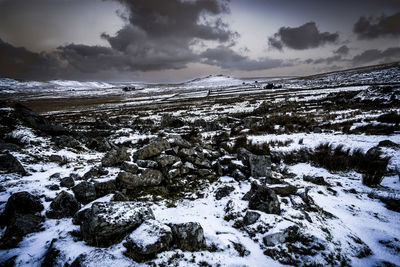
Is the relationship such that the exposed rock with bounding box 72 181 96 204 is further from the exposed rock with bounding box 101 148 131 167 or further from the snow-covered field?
the exposed rock with bounding box 101 148 131 167

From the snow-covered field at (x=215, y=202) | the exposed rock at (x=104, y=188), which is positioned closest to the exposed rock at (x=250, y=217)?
the snow-covered field at (x=215, y=202)

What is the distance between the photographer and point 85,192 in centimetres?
641

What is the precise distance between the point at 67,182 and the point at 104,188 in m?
1.61

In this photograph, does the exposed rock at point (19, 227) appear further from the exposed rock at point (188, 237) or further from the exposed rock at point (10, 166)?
the exposed rock at point (188, 237)

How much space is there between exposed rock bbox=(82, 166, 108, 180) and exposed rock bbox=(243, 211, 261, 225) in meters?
6.25

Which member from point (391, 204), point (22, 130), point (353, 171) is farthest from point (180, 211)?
point (22, 130)

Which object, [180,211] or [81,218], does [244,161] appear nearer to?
[180,211]

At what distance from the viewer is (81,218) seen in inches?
205

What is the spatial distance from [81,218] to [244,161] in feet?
22.6

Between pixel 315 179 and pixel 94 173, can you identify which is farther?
pixel 315 179

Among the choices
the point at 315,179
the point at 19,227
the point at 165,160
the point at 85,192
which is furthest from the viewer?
the point at 165,160

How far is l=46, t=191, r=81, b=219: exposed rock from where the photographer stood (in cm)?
554

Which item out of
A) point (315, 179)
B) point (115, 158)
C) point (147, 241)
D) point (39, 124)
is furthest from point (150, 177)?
point (39, 124)

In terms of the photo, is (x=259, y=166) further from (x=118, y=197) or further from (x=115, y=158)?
(x=115, y=158)
